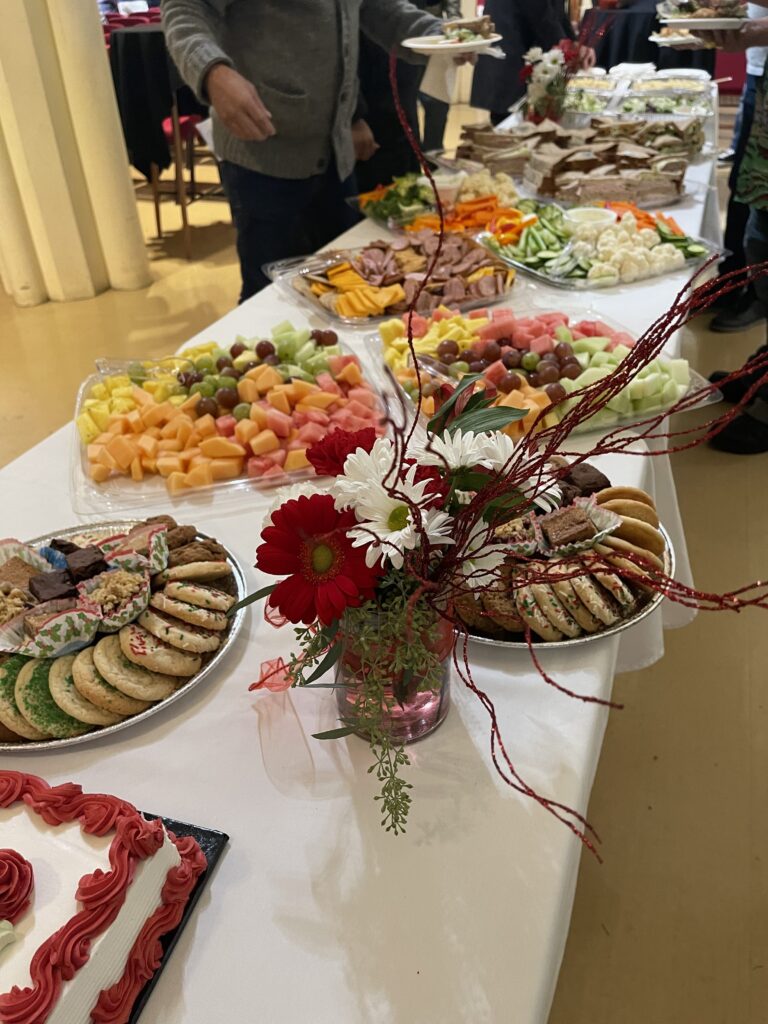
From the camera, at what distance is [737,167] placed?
304cm

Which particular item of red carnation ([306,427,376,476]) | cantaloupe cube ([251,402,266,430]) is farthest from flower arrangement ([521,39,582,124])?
red carnation ([306,427,376,476])

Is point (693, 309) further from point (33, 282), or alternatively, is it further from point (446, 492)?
point (33, 282)

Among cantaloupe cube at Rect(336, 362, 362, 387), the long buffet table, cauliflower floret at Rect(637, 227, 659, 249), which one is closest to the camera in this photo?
the long buffet table

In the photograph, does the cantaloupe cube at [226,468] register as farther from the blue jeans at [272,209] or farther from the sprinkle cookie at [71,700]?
the blue jeans at [272,209]

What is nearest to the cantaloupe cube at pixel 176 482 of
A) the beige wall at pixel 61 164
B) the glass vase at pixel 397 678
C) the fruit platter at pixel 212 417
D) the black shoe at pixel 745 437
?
the fruit platter at pixel 212 417

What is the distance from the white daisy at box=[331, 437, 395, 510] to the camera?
67 centimetres

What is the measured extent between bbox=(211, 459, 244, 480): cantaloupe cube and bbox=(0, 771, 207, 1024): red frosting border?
0.67 m

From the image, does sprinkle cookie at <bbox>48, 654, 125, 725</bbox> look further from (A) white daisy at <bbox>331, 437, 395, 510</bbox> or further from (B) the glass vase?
(A) white daisy at <bbox>331, 437, 395, 510</bbox>

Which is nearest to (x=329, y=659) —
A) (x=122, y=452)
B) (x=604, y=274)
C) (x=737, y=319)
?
(x=122, y=452)

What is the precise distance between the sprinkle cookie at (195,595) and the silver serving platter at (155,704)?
0.04 metres

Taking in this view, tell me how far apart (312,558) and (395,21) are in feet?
7.61

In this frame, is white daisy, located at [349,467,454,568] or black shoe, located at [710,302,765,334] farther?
black shoe, located at [710,302,765,334]

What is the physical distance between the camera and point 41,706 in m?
0.88

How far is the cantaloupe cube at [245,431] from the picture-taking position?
137 cm
